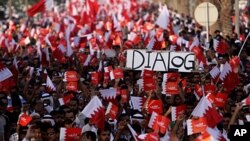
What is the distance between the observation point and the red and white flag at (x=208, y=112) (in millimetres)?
9366

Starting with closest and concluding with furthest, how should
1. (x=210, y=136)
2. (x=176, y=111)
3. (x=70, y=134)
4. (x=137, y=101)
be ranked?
(x=210, y=136) → (x=70, y=134) → (x=176, y=111) → (x=137, y=101)

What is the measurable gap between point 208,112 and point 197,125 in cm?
72

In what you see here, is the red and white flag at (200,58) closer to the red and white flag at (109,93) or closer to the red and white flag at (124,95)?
the red and white flag at (124,95)

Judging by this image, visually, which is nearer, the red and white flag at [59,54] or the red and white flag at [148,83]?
the red and white flag at [148,83]

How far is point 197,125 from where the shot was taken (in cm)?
891

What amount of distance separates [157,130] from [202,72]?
4408 millimetres

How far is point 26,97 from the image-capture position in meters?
13.0

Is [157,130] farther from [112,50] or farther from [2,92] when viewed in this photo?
[112,50]

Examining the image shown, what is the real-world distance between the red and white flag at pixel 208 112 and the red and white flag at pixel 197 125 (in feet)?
1.21

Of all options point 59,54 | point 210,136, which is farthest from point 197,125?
point 59,54

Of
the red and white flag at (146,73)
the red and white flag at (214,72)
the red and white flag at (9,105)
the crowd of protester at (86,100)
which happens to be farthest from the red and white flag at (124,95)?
the red and white flag at (214,72)

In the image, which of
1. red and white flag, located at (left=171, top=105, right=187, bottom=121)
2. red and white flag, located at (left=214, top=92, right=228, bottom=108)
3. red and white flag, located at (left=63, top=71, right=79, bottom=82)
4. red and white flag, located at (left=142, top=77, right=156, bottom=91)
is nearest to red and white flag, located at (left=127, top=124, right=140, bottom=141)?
red and white flag, located at (left=171, top=105, right=187, bottom=121)

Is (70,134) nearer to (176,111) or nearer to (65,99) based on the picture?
(176,111)

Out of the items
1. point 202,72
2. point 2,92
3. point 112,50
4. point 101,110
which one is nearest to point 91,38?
point 112,50
